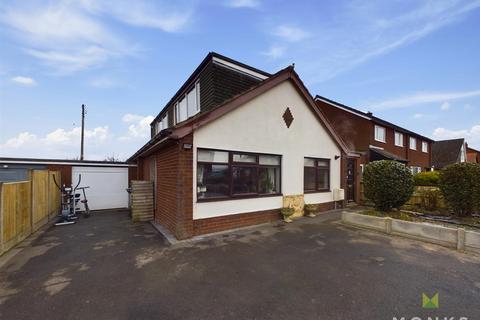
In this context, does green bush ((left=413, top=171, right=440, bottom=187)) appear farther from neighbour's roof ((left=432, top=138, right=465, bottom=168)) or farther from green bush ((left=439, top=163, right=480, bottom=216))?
neighbour's roof ((left=432, top=138, right=465, bottom=168))

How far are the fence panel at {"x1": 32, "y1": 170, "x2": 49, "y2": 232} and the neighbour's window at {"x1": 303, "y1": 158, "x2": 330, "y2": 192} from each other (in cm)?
1026

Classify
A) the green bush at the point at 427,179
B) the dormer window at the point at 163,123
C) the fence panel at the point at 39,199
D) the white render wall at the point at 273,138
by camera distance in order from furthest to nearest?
1. the dormer window at the point at 163,123
2. the green bush at the point at 427,179
3. the fence panel at the point at 39,199
4. the white render wall at the point at 273,138

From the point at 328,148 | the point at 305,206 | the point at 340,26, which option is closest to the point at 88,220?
the point at 305,206

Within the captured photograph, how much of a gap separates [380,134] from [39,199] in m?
22.6

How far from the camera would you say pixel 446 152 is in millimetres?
30562

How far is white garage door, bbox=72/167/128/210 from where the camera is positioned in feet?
41.8

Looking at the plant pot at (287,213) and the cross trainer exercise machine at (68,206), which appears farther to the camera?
the cross trainer exercise machine at (68,206)

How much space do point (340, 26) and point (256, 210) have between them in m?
8.28

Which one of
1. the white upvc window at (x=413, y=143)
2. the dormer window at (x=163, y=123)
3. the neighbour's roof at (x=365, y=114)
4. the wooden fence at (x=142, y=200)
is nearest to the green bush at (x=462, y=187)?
the neighbour's roof at (x=365, y=114)

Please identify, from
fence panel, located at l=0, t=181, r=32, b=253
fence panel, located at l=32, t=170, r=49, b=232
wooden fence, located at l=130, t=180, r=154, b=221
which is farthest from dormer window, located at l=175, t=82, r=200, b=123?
fence panel, located at l=0, t=181, r=32, b=253

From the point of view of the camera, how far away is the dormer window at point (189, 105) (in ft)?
34.4

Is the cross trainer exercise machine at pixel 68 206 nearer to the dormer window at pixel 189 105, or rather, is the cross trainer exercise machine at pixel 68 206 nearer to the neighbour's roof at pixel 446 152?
the dormer window at pixel 189 105

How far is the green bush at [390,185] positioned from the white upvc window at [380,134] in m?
10.9

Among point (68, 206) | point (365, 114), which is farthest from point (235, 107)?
point (365, 114)
